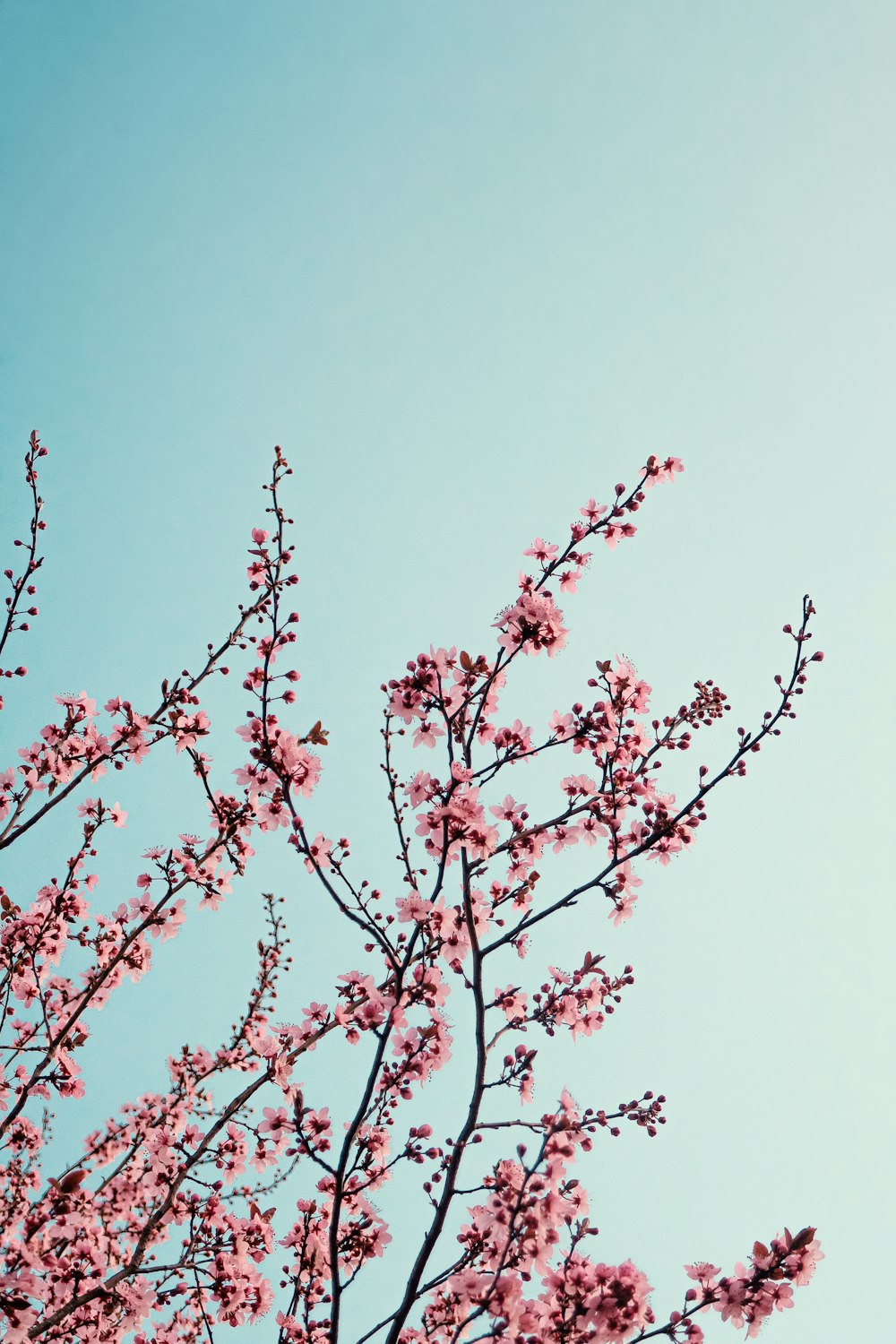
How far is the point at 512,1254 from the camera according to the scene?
390 cm

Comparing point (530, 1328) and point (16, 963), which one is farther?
point (16, 963)

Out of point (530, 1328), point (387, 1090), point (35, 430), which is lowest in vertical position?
point (530, 1328)

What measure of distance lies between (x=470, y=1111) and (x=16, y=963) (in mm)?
3378

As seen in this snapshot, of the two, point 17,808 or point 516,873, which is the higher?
point 17,808

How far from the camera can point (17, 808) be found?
4.96 meters

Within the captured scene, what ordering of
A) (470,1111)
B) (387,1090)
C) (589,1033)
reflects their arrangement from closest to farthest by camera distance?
(470,1111), (387,1090), (589,1033)

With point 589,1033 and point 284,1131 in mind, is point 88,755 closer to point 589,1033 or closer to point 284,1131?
point 284,1131

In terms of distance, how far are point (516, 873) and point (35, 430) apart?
13.8 feet

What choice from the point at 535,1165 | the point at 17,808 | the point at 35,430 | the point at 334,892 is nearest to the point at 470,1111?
the point at 535,1165

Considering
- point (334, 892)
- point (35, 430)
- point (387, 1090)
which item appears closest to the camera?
point (334, 892)

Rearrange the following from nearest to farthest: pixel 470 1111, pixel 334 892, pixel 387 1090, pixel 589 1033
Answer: pixel 470 1111, pixel 334 892, pixel 387 1090, pixel 589 1033

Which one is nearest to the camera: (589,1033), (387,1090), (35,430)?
(387,1090)

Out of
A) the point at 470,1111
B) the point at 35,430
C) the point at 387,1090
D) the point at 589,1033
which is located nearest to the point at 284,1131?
the point at 387,1090

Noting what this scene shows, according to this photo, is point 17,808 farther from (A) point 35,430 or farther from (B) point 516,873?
(B) point 516,873
